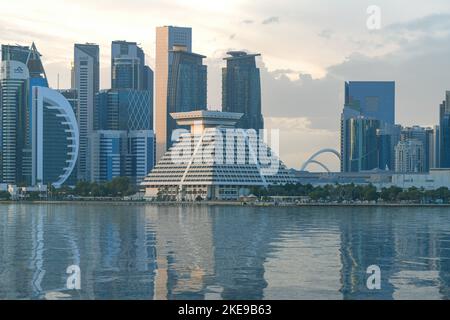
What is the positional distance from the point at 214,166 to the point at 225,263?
129625 mm

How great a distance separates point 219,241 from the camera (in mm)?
54875

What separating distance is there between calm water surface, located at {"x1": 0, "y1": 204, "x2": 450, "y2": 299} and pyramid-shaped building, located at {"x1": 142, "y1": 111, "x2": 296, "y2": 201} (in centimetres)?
10559

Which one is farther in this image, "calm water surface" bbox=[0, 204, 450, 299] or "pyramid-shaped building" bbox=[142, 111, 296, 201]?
"pyramid-shaped building" bbox=[142, 111, 296, 201]

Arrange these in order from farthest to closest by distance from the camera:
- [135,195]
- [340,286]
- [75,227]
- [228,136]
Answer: [135,195], [228,136], [75,227], [340,286]

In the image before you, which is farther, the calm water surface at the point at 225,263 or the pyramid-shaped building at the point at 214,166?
the pyramid-shaped building at the point at 214,166

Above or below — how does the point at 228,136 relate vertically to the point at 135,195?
above

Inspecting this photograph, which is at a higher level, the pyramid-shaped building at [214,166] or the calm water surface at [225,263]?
the pyramid-shaped building at [214,166]

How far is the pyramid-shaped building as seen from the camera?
17150 cm

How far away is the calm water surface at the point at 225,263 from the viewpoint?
3266 centimetres

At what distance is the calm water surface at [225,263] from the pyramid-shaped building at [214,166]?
105593 millimetres

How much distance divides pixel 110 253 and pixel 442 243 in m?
19.9
